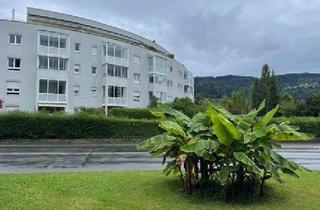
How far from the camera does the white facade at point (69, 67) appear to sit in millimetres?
54625

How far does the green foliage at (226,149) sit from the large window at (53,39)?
50.7m

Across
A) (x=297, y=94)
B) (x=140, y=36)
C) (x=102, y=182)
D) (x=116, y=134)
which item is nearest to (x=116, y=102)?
(x=140, y=36)

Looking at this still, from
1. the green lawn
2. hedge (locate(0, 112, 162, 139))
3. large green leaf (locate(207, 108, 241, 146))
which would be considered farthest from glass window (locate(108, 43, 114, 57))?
large green leaf (locate(207, 108, 241, 146))

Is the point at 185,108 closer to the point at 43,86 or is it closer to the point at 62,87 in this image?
the point at 43,86

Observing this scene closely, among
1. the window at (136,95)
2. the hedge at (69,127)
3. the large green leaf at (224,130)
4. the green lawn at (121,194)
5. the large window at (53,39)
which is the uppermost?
the large window at (53,39)

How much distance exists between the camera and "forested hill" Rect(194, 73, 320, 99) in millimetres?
113694

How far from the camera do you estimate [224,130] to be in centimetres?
782

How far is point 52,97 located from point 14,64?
607cm

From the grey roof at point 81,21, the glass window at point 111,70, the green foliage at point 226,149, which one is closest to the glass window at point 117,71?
the glass window at point 111,70

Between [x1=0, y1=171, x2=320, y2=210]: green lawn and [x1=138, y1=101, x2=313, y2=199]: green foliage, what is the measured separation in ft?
1.39

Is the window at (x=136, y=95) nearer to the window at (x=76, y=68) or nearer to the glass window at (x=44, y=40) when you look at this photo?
the window at (x=76, y=68)

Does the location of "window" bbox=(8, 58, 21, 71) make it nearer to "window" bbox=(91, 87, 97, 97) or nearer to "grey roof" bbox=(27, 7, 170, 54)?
"window" bbox=(91, 87, 97, 97)

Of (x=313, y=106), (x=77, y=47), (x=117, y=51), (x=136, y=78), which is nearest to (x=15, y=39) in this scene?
(x=77, y=47)

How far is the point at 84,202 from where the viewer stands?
7633mm
